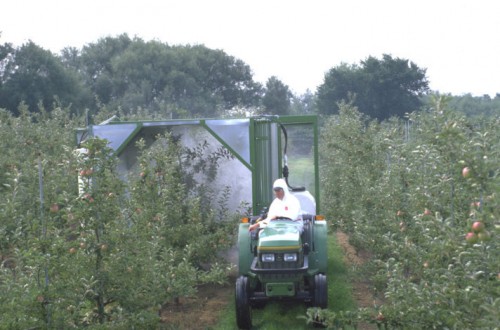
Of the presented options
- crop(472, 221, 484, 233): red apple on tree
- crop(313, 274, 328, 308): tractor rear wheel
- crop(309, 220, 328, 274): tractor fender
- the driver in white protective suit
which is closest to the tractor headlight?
the driver in white protective suit

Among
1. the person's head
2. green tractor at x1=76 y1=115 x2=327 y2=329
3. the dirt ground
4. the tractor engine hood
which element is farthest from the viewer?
the dirt ground

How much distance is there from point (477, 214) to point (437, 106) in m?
0.95

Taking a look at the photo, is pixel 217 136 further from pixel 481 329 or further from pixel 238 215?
pixel 481 329

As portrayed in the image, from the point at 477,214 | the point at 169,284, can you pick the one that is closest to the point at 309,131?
the point at 169,284

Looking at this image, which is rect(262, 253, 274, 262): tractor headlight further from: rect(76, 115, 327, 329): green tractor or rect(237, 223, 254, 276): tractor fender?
rect(237, 223, 254, 276): tractor fender

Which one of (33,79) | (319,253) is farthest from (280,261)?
(33,79)

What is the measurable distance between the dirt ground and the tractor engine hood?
59.3 inches

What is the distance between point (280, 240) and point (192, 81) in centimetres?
4480

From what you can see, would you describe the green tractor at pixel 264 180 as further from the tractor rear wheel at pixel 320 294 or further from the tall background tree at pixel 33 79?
the tall background tree at pixel 33 79

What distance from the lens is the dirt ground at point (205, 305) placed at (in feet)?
26.2

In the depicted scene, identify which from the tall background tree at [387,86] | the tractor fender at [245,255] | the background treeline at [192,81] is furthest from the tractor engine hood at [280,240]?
the tall background tree at [387,86]

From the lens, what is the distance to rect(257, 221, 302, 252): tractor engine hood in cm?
702

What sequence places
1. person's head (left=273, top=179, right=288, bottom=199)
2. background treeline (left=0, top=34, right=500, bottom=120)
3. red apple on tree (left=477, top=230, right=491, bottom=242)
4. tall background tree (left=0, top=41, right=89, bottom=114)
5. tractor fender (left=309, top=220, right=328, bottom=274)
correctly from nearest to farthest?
red apple on tree (left=477, top=230, right=491, bottom=242)
person's head (left=273, top=179, right=288, bottom=199)
tractor fender (left=309, top=220, right=328, bottom=274)
tall background tree (left=0, top=41, right=89, bottom=114)
background treeline (left=0, top=34, right=500, bottom=120)

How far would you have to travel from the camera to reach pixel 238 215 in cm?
962
